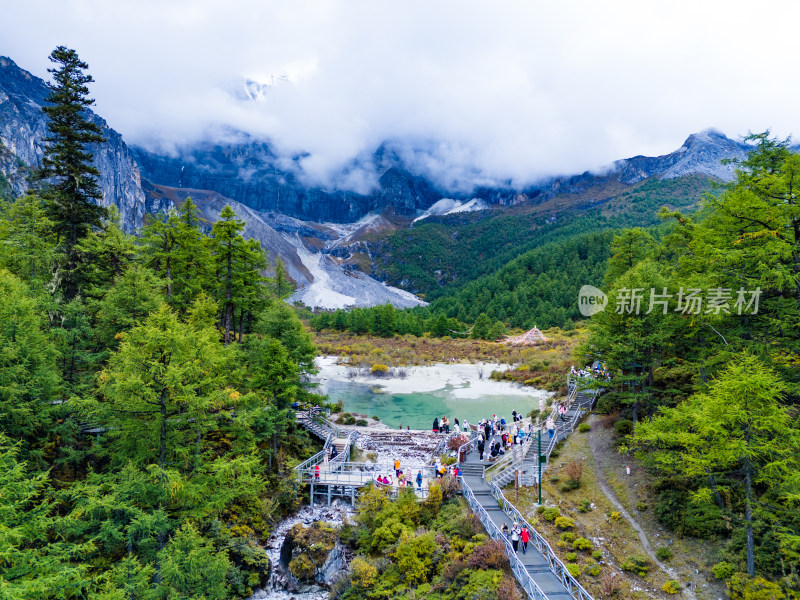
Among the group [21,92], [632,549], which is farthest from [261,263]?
[21,92]

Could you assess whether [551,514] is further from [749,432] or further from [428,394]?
[428,394]

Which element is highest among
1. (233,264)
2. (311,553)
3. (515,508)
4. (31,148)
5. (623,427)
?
(31,148)

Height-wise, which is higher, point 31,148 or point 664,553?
point 31,148

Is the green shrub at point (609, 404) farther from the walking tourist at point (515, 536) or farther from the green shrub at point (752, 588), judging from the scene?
the green shrub at point (752, 588)

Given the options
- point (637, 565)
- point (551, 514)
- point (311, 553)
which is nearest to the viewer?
point (637, 565)

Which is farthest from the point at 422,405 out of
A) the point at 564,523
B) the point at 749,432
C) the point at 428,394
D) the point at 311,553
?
the point at 749,432

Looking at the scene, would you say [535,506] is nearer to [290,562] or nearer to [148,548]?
[290,562]

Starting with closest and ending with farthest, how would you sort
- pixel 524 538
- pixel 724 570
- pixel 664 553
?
pixel 724 570
pixel 664 553
pixel 524 538
